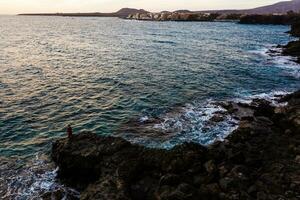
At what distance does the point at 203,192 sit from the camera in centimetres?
1730

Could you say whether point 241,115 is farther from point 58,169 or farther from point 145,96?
point 58,169

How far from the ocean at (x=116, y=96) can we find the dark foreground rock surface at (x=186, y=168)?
2.51 metres

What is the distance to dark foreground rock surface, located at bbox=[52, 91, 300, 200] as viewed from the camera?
17.4 meters

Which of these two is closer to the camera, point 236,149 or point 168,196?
point 168,196

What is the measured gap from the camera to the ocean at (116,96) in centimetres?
2748

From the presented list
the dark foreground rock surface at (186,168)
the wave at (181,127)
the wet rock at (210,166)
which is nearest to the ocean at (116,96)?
the wave at (181,127)

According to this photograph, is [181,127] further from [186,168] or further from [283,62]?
[283,62]

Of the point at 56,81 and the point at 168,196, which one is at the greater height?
the point at 168,196

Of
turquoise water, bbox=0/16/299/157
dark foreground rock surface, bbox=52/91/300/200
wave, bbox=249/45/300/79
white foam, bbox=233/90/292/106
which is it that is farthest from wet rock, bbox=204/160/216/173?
wave, bbox=249/45/300/79

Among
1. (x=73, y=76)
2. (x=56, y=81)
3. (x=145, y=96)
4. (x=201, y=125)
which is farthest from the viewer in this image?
(x=73, y=76)

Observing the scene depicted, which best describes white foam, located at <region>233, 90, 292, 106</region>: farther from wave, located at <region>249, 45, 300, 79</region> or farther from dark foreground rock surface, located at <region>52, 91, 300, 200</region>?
dark foreground rock surface, located at <region>52, 91, 300, 200</region>

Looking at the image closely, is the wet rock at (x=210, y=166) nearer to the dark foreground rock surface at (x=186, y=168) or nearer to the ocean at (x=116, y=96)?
the dark foreground rock surface at (x=186, y=168)

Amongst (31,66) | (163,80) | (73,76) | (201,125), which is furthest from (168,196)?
(31,66)

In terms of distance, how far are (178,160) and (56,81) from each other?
32.5 meters
